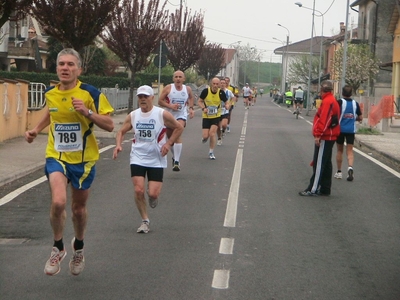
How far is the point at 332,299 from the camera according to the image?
6.39 m

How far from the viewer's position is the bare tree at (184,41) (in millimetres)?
57094

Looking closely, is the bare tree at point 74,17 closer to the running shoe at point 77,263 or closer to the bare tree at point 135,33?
the bare tree at point 135,33

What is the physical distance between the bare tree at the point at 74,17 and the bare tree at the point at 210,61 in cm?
6014

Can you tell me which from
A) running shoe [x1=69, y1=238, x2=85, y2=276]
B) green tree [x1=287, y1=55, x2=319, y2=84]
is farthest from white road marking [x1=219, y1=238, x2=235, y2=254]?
green tree [x1=287, y1=55, x2=319, y2=84]

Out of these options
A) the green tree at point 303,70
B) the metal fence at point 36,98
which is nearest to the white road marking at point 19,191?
the metal fence at point 36,98

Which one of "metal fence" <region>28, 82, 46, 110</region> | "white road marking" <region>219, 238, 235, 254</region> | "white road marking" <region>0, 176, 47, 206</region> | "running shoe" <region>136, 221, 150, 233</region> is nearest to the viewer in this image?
"white road marking" <region>219, 238, 235, 254</region>

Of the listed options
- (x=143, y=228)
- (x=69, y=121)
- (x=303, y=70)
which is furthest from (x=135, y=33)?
(x=303, y=70)

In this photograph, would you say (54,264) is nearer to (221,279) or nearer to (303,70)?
(221,279)

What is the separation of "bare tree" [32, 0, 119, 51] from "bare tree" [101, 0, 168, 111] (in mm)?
8725

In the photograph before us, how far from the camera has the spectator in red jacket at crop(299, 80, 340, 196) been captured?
12352mm

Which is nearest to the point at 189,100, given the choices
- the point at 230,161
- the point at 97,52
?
the point at 230,161

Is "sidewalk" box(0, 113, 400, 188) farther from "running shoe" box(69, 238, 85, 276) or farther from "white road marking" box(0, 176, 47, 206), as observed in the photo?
"running shoe" box(69, 238, 85, 276)

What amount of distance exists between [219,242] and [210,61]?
251 ft

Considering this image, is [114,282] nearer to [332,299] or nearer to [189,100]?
[332,299]
